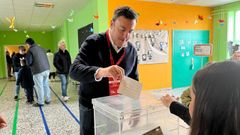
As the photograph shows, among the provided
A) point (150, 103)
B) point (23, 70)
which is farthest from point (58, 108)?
point (150, 103)

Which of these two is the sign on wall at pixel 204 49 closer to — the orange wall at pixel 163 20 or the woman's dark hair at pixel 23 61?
the orange wall at pixel 163 20

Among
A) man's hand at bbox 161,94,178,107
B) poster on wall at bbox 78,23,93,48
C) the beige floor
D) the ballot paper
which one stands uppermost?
poster on wall at bbox 78,23,93,48

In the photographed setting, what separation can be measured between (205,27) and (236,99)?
19.0 feet

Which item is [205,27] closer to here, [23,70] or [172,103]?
[23,70]

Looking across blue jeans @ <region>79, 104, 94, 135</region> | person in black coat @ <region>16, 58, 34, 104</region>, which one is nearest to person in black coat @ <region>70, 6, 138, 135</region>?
blue jeans @ <region>79, 104, 94, 135</region>

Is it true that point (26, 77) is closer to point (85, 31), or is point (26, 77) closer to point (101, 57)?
point (85, 31)

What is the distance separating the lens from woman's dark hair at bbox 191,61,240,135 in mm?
536

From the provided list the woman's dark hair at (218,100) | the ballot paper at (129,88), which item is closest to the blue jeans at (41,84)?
the ballot paper at (129,88)

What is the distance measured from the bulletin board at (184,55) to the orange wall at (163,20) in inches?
4.9

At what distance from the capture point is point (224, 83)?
21.2 inches

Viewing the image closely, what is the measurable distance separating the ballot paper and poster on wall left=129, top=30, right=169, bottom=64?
394 centimetres

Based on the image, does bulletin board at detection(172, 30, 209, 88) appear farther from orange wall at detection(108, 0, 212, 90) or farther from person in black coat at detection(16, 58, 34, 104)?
person in black coat at detection(16, 58, 34, 104)

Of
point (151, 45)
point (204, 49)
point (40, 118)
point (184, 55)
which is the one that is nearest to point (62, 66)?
point (40, 118)

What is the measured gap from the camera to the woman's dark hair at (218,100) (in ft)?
1.76
